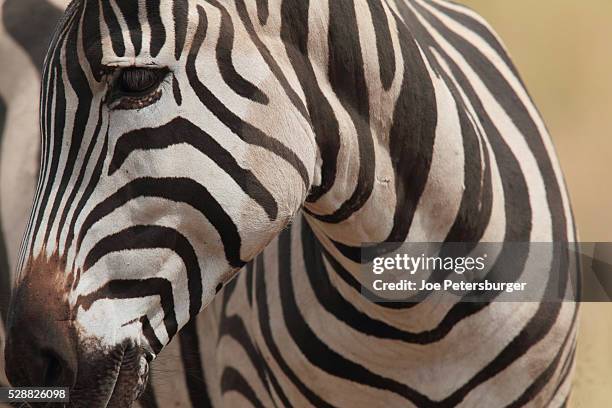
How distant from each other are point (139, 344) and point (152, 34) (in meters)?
0.64

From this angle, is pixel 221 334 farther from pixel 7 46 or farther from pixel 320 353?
pixel 7 46

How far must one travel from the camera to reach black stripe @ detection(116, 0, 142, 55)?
2.06m

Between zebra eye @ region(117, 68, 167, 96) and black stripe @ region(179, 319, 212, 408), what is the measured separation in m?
1.50

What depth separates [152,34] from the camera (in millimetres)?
2068

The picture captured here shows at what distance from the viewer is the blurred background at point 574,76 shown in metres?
6.32

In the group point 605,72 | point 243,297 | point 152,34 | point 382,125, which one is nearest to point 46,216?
point 152,34

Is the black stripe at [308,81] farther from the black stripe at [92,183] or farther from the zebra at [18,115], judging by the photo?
the zebra at [18,115]

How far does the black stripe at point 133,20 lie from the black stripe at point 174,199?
10.6 inches

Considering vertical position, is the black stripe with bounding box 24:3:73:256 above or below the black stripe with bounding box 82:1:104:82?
below

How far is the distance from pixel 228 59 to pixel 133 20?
0.69ft

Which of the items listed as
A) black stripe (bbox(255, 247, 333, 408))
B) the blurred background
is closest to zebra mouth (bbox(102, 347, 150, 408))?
black stripe (bbox(255, 247, 333, 408))

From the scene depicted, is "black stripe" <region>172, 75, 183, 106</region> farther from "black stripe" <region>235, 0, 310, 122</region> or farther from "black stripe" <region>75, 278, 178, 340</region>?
"black stripe" <region>75, 278, 178, 340</region>

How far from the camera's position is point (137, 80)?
2049 millimetres

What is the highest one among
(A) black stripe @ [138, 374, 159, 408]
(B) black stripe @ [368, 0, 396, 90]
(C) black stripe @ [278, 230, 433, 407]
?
(B) black stripe @ [368, 0, 396, 90]
